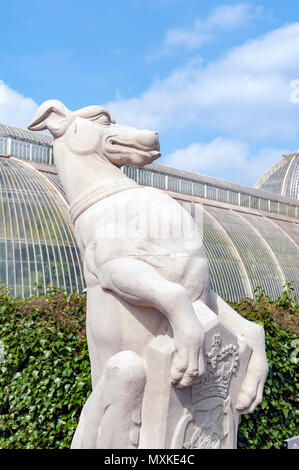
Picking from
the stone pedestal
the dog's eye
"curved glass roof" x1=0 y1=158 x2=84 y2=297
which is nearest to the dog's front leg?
the stone pedestal

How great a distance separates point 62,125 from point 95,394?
1782mm

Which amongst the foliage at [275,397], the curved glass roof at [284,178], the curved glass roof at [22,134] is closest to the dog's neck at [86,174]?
the foliage at [275,397]

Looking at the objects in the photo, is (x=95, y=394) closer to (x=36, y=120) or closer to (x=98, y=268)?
(x=98, y=268)

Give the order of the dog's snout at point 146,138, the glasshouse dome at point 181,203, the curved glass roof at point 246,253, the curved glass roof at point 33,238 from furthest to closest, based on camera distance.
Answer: the curved glass roof at point 246,253, the glasshouse dome at point 181,203, the curved glass roof at point 33,238, the dog's snout at point 146,138

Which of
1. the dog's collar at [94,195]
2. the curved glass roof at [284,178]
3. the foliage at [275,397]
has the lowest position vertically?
the foliage at [275,397]

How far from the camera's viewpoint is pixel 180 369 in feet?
10.8

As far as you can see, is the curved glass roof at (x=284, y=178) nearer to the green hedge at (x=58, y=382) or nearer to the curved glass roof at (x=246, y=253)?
the curved glass roof at (x=246, y=253)

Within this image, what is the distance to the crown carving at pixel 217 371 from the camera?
3533mm

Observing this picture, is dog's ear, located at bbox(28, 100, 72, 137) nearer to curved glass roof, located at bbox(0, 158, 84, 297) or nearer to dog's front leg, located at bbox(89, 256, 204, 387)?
dog's front leg, located at bbox(89, 256, 204, 387)

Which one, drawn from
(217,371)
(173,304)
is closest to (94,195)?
(173,304)

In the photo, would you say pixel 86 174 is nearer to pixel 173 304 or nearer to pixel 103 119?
pixel 103 119

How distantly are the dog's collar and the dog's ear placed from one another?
1.56 ft

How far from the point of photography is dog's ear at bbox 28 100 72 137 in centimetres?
391

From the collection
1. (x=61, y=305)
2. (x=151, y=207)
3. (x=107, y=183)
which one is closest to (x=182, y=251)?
(x=151, y=207)
